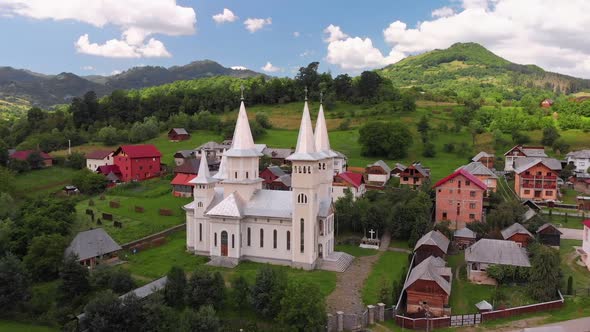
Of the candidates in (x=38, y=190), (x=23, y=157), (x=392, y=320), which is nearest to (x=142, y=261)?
(x=392, y=320)

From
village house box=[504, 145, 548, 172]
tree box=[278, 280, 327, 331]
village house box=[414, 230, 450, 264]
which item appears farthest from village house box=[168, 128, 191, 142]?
tree box=[278, 280, 327, 331]

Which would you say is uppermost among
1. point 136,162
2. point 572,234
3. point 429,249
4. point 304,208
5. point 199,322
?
point 136,162

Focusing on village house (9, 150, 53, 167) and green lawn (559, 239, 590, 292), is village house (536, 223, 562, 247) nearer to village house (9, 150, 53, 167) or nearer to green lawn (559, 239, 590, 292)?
green lawn (559, 239, 590, 292)

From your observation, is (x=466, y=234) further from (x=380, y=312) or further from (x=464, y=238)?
(x=380, y=312)

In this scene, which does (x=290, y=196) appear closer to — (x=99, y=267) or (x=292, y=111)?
(x=99, y=267)

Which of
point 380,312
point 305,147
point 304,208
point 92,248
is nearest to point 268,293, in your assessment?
point 380,312
